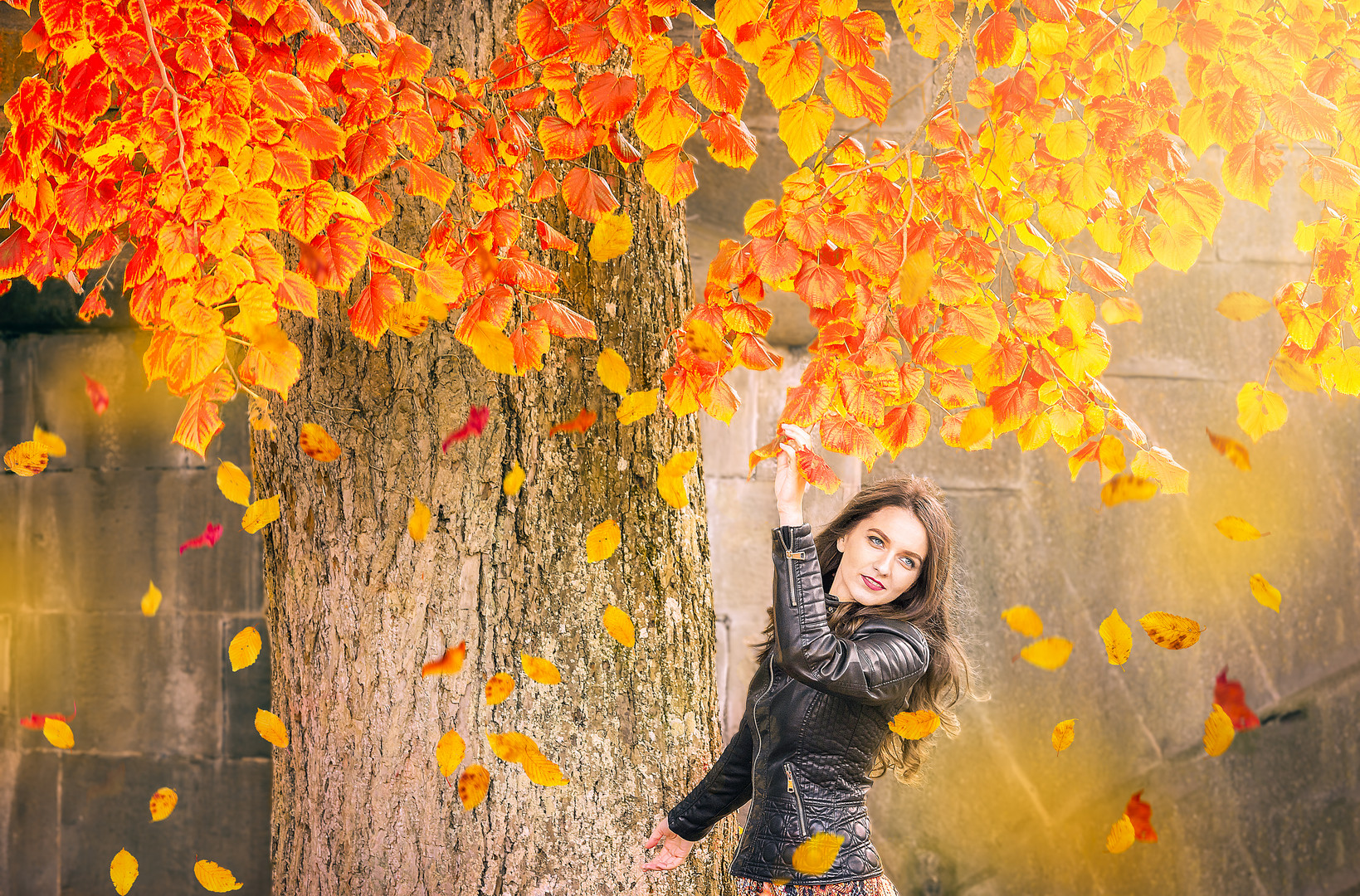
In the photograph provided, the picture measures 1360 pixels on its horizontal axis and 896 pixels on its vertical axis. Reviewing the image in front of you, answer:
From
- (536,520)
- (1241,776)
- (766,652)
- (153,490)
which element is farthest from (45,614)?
Result: (1241,776)

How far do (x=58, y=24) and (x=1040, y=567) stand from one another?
3689 millimetres

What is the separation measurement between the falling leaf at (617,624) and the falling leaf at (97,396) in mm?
3020

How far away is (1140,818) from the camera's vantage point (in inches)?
146

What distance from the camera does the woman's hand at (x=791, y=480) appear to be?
1855 mm

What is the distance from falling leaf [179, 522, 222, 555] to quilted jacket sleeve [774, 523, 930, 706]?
2.88 metres

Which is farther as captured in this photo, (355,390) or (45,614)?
(45,614)

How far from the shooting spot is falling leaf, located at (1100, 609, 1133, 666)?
368cm

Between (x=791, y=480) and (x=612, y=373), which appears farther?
(x=612, y=373)

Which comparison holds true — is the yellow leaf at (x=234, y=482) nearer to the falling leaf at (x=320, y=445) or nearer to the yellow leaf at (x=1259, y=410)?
the falling leaf at (x=320, y=445)

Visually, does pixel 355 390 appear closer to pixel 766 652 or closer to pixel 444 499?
pixel 444 499

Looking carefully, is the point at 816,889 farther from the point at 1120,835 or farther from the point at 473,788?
the point at 1120,835

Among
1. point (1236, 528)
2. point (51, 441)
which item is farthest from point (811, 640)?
point (51, 441)

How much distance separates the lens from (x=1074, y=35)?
2205 millimetres

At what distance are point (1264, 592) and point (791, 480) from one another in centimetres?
309
